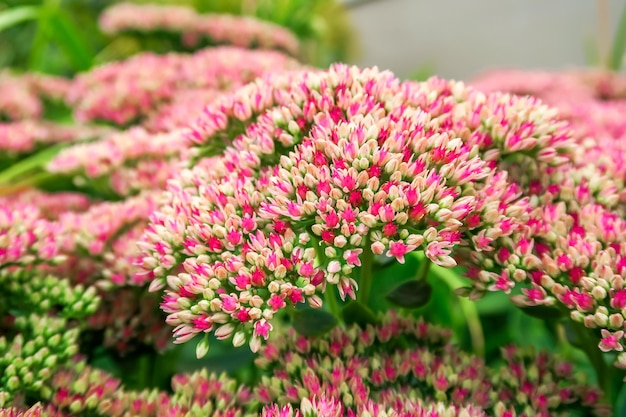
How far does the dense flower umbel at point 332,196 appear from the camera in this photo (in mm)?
442

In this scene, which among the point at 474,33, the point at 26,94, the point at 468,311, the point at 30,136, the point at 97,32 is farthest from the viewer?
the point at 474,33

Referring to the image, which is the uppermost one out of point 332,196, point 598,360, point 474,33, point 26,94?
point 332,196

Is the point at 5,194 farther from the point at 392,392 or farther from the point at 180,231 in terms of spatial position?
the point at 392,392

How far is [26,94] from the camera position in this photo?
1.24m

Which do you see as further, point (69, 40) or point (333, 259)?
point (69, 40)

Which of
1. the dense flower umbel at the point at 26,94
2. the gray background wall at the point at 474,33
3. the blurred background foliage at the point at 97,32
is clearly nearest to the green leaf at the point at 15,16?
the blurred background foliage at the point at 97,32

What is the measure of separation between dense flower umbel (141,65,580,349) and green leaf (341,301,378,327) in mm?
82

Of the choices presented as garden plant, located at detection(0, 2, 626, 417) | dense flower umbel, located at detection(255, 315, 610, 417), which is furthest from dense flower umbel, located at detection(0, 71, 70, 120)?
dense flower umbel, located at detection(255, 315, 610, 417)

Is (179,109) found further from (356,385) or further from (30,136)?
(356,385)

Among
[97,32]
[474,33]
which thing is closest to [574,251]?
[97,32]

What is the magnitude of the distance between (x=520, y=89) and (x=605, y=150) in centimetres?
65

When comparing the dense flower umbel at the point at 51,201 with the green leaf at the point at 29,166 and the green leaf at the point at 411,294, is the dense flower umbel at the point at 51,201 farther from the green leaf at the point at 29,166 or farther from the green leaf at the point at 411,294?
the green leaf at the point at 411,294

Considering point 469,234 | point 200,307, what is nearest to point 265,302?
point 200,307

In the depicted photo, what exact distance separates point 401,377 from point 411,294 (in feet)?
0.25
